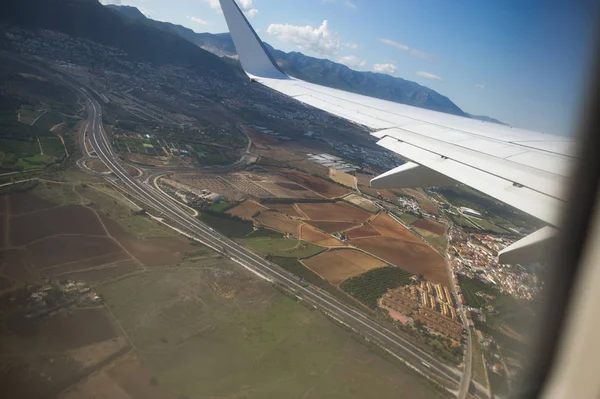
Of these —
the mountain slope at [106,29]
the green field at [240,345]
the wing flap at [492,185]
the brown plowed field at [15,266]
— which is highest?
the mountain slope at [106,29]

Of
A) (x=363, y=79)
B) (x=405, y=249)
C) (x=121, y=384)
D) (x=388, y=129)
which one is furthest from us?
(x=363, y=79)

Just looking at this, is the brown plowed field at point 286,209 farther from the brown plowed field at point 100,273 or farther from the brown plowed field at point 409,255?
the brown plowed field at point 100,273

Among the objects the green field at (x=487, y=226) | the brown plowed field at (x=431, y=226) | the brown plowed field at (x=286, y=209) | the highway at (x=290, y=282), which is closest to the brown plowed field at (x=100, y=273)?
the highway at (x=290, y=282)

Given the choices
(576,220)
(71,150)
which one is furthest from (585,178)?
(71,150)

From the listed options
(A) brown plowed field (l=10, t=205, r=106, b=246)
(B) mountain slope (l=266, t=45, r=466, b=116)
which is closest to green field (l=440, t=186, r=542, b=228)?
(A) brown plowed field (l=10, t=205, r=106, b=246)

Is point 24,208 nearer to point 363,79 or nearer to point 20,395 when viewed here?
point 20,395

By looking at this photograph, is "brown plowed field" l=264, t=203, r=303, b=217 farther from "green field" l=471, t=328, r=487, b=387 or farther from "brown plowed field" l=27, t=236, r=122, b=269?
"green field" l=471, t=328, r=487, b=387
